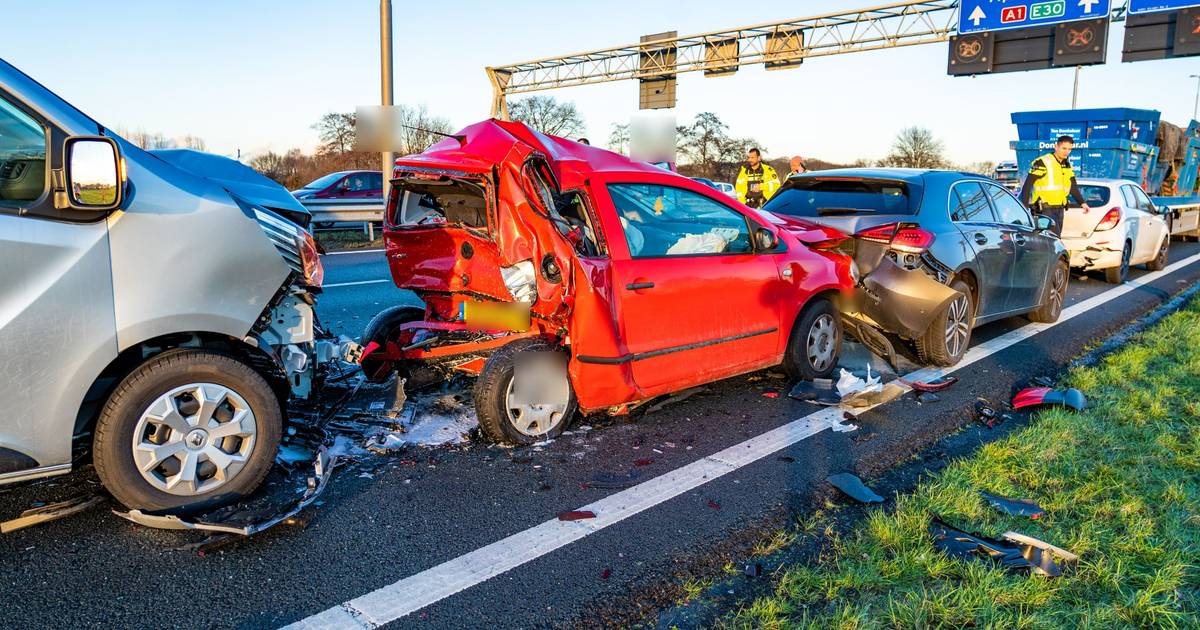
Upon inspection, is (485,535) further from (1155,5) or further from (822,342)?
(1155,5)

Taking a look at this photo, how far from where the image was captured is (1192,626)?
8.41 ft

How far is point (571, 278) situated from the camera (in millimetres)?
4203

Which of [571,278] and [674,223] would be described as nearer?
[571,278]

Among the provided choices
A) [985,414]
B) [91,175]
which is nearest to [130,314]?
[91,175]

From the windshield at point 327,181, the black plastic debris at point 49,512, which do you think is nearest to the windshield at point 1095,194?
the black plastic debris at point 49,512

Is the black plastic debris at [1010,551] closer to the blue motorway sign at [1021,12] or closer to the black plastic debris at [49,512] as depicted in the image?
the black plastic debris at [49,512]

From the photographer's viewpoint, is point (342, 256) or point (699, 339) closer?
Answer: point (699, 339)

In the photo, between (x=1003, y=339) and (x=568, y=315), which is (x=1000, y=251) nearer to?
(x=1003, y=339)

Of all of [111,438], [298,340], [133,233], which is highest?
[133,233]

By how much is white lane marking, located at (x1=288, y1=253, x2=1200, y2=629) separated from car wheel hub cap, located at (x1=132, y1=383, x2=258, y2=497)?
1.04 m

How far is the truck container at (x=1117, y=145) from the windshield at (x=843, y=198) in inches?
481

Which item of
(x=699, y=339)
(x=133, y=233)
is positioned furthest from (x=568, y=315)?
(x=133, y=233)

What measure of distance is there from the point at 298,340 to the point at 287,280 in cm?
35

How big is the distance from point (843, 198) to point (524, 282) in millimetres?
3489
